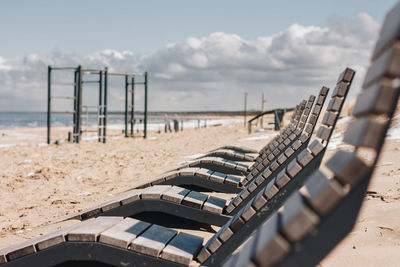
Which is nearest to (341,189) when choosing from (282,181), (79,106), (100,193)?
(282,181)

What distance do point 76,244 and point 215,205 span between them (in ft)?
4.97

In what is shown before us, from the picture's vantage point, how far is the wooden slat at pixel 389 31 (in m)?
0.91

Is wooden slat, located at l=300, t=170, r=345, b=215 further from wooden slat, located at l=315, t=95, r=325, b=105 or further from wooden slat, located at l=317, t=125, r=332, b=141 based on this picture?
wooden slat, located at l=315, t=95, r=325, b=105

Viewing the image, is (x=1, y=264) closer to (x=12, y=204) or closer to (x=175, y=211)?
(x=175, y=211)

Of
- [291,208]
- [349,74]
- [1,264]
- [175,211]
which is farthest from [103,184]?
[291,208]

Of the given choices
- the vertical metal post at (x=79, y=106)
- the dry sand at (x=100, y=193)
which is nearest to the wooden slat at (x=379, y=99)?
the dry sand at (x=100, y=193)

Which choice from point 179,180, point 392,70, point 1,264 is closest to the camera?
point 392,70

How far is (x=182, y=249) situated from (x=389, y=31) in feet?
5.76

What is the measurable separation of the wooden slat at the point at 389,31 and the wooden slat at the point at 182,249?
1546 mm

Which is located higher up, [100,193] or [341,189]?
[341,189]

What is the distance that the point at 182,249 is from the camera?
2.33 m

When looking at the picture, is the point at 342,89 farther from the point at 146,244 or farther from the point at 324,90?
the point at 146,244

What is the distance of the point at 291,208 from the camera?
1059 millimetres

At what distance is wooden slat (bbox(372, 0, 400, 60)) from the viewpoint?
2.99 ft
